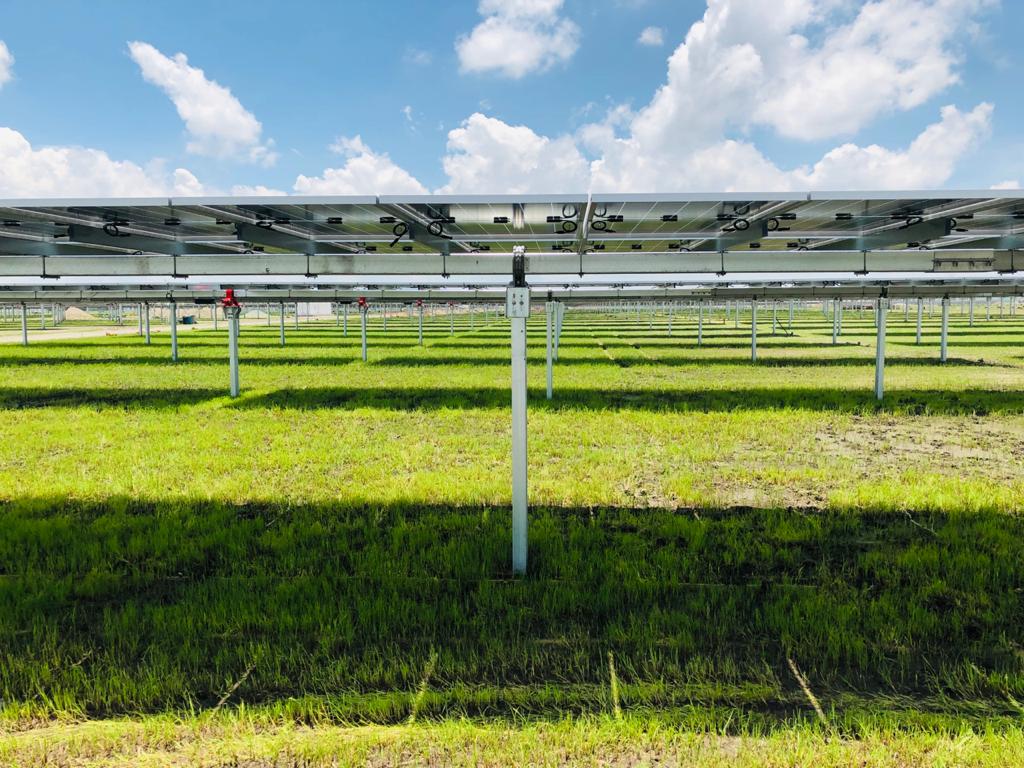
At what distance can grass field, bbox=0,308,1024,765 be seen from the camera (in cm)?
269

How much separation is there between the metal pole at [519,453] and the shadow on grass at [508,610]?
0.22m

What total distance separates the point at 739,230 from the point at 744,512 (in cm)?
413

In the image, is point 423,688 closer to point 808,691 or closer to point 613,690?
point 613,690

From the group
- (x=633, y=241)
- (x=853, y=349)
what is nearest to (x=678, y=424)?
(x=633, y=241)

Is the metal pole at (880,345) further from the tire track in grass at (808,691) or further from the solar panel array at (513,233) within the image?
the tire track in grass at (808,691)

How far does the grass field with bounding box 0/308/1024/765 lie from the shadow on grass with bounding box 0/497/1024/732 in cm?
2

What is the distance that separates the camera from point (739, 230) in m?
7.96

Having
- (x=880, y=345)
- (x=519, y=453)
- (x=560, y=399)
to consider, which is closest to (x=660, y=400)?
(x=560, y=399)

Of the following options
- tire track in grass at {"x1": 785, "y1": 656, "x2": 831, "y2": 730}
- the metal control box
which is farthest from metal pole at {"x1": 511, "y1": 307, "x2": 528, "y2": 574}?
tire track in grass at {"x1": 785, "y1": 656, "x2": 831, "y2": 730}

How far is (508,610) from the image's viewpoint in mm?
3746

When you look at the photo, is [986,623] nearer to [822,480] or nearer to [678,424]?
[822,480]

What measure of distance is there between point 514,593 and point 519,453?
0.96m

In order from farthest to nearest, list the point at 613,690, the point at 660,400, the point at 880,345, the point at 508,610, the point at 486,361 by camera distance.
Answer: the point at 486,361, the point at 660,400, the point at 880,345, the point at 508,610, the point at 613,690

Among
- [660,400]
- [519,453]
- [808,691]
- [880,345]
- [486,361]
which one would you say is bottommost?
[808,691]
